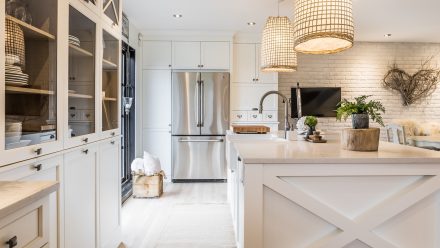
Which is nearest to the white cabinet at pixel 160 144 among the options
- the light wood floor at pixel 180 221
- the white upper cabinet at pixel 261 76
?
the light wood floor at pixel 180 221

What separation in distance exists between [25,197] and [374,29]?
5623 millimetres

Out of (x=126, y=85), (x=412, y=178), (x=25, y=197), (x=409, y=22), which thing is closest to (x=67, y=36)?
(x=25, y=197)

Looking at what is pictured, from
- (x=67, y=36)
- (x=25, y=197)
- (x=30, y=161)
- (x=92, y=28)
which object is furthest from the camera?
(x=92, y=28)

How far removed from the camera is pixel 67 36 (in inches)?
69.5

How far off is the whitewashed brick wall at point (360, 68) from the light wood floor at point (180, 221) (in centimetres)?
268

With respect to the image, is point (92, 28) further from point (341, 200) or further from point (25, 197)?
point (341, 200)

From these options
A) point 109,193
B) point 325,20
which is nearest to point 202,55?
point 109,193

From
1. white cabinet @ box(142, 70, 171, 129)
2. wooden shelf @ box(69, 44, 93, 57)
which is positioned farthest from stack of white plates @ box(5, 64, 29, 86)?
white cabinet @ box(142, 70, 171, 129)

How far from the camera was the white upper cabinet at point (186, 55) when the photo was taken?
5.35 meters

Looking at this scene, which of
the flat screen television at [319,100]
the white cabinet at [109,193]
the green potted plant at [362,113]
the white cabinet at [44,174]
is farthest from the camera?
the flat screen television at [319,100]

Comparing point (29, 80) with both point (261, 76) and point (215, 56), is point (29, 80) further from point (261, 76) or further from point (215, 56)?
point (261, 76)

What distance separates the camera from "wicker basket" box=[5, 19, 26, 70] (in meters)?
1.31

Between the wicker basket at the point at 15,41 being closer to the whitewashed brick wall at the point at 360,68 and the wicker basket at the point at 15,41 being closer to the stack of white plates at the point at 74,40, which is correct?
the stack of white plates at the point at 74,40

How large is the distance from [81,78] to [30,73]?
0.50m
